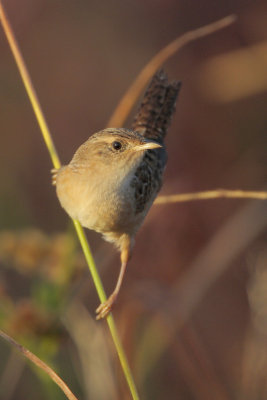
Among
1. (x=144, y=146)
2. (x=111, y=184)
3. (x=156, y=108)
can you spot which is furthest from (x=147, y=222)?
(x=144, y=146)

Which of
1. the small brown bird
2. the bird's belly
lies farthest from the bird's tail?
the bird's belly

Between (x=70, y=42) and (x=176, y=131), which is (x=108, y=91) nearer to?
(x=70, y=42)

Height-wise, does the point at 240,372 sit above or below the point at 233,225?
below

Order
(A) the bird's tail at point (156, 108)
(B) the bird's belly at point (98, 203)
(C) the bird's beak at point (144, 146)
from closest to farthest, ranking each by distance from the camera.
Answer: (C) the bird's beak at point (144, 146) < (B) the bird's belly at point (98, 203) < (A) the bird's tail at point (156, 108)

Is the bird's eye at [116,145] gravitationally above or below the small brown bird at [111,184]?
above

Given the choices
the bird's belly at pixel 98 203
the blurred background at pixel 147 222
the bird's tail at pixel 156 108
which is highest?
the bird's tail at pixel 156 108

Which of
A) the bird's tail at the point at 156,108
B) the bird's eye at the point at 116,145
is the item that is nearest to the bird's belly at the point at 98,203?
the bird's eye at the point at 116,145

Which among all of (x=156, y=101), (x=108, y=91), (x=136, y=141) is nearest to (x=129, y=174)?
(x=136, y=141)

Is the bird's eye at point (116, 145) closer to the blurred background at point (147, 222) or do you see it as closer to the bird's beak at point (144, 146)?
the bird's beak at point (144, 146)
